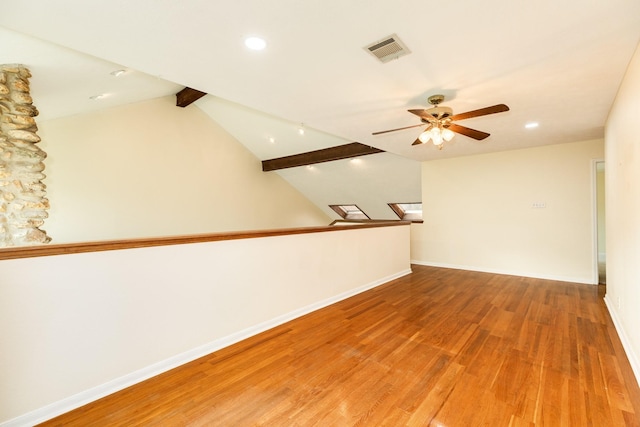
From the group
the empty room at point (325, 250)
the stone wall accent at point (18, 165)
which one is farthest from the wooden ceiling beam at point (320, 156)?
the stone wall accent at point (18, 165)

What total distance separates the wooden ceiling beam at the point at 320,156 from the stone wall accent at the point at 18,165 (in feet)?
15.9

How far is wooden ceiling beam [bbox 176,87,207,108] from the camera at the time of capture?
5.48 m

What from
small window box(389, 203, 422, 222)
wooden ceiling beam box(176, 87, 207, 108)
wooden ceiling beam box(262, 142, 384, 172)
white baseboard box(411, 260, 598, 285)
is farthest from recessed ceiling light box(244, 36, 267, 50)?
small window box(389, 203, 422, 222)

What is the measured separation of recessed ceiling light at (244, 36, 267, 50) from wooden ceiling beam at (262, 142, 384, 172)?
4092mm

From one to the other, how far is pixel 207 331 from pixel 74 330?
36.8 inches

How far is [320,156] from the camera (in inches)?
267

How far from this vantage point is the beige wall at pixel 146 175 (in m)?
4.68

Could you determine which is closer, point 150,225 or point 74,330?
point 74,330

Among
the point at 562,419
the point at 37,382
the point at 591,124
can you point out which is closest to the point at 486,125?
the point at 591,124

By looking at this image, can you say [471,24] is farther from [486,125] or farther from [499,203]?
[499,203]

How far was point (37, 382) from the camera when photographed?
1.69 meters

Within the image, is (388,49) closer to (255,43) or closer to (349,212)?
(255,43)

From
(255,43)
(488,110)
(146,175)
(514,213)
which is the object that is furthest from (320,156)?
(255,43)

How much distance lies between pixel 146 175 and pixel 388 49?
545 centimetres
